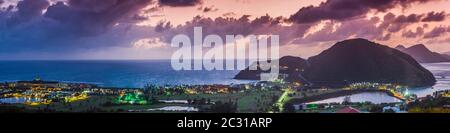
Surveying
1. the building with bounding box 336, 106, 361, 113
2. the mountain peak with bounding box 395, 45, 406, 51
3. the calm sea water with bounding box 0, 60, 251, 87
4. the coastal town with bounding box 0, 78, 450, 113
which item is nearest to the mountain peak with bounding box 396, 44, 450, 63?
the mountain peak with bounding box 395, 45, 406, 51

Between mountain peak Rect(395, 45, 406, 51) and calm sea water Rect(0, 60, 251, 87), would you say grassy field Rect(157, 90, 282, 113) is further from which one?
mountain peak Rect(395, 45, 406, 51)

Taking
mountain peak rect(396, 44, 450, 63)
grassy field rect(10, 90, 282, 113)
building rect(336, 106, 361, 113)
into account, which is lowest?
building rect(336, 106, 361, 113)

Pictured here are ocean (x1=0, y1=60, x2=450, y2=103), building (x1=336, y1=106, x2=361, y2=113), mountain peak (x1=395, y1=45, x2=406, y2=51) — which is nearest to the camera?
building (x1=336, y1=106, x2=361, y2=113)

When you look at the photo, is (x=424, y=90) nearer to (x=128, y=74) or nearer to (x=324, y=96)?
(x=324, y=96)

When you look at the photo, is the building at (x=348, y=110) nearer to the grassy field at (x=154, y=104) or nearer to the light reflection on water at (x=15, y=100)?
the grassy field at (x=154, y=104)

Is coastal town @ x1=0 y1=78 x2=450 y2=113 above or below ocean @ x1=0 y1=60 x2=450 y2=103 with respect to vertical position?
below

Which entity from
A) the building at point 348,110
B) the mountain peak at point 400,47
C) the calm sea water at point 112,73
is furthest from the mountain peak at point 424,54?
the calm sea water at point 112,73
